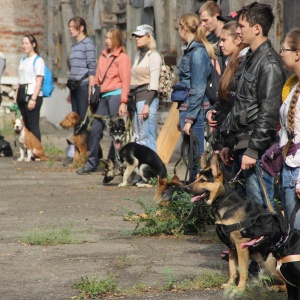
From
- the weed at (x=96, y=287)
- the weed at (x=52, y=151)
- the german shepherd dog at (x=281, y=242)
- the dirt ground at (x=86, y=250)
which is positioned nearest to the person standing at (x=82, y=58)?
the dirt ground at (x=86, y=250)

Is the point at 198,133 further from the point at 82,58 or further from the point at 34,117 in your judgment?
the point at 34,117

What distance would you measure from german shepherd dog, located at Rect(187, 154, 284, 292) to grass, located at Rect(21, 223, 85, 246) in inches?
78.9

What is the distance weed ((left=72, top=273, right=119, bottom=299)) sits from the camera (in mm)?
6898

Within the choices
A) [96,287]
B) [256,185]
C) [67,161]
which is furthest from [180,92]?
[67,161]

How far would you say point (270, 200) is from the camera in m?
7.23

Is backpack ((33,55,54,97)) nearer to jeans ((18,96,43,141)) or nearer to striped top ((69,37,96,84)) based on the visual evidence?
jeans ((18,96,43,141))

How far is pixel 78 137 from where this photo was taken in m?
15.7

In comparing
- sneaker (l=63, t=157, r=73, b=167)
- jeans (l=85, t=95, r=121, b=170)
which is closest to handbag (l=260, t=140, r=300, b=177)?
jeans (l=85, t=95, r=121, b=170)

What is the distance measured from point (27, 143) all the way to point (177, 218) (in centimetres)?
827

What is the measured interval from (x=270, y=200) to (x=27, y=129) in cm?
1062

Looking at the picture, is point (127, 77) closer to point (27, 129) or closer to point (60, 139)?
point (27, 129)

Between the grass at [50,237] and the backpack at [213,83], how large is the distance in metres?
2.04

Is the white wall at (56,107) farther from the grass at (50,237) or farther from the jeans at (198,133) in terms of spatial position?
the grass at (50,237)

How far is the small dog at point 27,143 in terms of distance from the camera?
1723 centimetres
